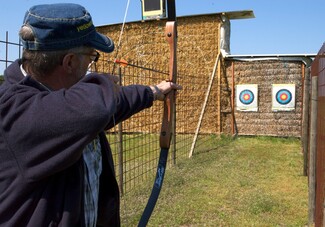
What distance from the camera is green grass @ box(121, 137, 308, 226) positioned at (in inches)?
127

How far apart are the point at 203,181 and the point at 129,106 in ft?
10.8

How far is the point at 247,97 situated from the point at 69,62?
6.97 meters

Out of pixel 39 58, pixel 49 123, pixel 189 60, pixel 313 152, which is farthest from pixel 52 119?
pixel 189 60

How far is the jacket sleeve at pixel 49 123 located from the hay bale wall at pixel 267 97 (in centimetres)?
710

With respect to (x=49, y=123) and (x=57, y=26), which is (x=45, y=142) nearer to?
(x=49, y=123)

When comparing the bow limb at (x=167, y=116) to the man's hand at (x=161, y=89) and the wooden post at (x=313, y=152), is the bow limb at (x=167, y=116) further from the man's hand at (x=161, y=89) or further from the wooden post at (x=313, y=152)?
the wooden post at (x=313, y=152)

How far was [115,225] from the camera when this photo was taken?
1.31m

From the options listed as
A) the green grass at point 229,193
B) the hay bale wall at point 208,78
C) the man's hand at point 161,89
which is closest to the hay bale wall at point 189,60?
the hay bale wall at point 208,78

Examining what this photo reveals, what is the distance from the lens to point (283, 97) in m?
7.43

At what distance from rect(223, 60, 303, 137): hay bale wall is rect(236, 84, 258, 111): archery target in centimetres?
9

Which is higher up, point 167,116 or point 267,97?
point 267,97

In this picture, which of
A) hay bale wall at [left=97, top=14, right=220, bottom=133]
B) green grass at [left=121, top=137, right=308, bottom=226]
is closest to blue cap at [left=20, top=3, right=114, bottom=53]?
green grass at [left=121, top=137, right=308, bottom=226]

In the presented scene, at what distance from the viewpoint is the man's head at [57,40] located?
954 millimetres

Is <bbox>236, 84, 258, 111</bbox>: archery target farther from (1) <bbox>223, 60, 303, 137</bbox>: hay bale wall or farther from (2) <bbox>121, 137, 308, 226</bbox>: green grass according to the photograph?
(2) <bbox>121, 137, 308, 226</bbox>: green grass
